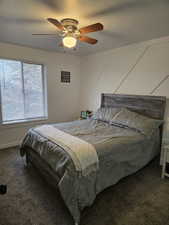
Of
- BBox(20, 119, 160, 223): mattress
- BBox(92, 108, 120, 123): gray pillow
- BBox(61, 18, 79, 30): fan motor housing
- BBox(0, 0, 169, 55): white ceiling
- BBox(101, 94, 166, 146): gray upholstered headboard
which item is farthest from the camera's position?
BBox(92, 108, 120, 123): gray pillow

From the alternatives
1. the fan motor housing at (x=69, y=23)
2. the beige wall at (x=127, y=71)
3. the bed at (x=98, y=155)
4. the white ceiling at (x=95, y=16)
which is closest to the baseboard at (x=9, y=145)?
the bed at (x=98, y=155)

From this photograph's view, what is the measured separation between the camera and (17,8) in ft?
5.88

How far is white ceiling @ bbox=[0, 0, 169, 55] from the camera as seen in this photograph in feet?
5.52

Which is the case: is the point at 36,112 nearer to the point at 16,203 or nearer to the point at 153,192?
the point at 16,203

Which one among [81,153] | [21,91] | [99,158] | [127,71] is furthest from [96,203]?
[21,91]

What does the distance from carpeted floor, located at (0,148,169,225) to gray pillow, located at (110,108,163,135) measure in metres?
0.79

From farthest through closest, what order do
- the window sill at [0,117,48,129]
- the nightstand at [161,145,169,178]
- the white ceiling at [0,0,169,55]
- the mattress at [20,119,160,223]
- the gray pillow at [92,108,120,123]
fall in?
the window sill at [0,117,48,129], the gray pillow at [92,108,120,123], the nightstand at [161,145,169,178], the white ceiling at [0,0,169,55], the mattress at [20,119,160,223]

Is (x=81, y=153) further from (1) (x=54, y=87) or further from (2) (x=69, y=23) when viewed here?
(1) (x=54, y=87)

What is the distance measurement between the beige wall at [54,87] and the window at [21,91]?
6.9 inches

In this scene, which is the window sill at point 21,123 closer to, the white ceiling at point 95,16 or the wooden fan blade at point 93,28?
the white ceiling at point 95,16

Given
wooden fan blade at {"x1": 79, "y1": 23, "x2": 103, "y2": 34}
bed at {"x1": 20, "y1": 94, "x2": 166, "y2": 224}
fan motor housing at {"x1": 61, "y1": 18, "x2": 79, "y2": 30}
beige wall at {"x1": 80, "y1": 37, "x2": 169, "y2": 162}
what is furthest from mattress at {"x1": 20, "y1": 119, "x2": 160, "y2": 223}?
fan motor housing at {"x1": 61, "y1": 18, "x2": 79, "y2": 30}

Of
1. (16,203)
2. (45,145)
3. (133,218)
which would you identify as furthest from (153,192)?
(16,203)

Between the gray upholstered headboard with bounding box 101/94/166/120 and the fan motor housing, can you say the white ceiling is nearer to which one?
the fan motor housing

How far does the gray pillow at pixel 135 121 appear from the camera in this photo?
2.47m
